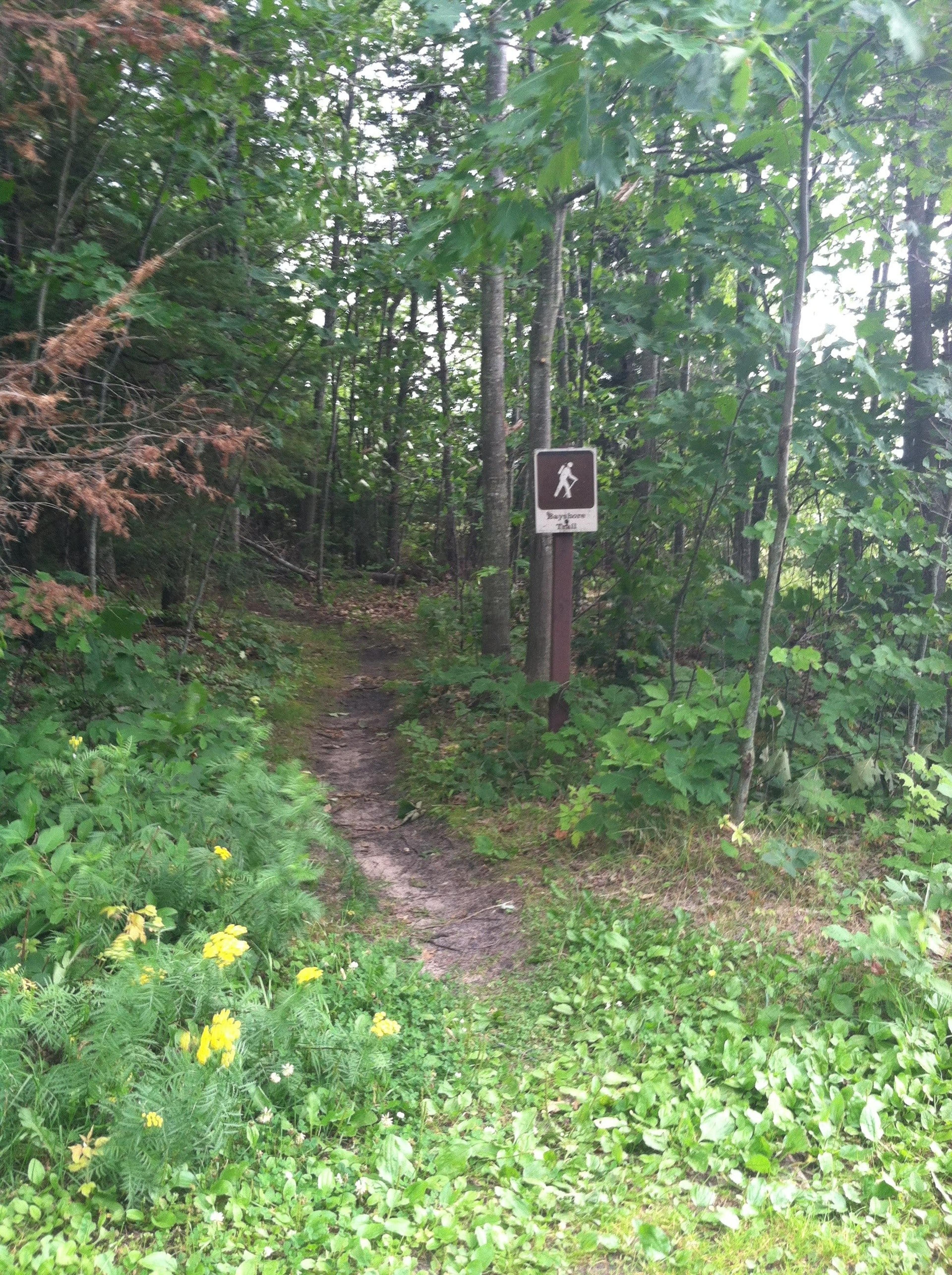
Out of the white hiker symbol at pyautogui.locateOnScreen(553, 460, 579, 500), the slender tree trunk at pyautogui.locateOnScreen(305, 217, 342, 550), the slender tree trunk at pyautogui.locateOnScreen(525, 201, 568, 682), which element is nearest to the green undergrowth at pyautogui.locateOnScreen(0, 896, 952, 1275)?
the white hiker symbol at pyautogui.locateOnScreen(553, 460, 579, 500)

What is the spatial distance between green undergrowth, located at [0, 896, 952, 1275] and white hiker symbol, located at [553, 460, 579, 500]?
125 inches

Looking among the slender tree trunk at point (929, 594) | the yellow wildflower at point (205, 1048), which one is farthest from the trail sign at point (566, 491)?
the yellow wildflower at point (205, 1048)

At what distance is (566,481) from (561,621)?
0.99m

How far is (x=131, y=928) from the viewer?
3508 millimetres

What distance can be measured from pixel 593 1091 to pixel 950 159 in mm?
5035

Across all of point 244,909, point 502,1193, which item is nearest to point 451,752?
point 244,909

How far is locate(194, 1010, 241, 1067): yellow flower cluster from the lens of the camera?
2914mm

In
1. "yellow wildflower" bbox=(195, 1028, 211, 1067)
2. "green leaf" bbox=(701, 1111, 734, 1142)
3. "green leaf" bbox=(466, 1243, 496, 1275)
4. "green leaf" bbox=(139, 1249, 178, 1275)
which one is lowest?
"green leaf" bbox=(466, 1243, 496, 1275)

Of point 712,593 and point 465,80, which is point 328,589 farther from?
point 712,593

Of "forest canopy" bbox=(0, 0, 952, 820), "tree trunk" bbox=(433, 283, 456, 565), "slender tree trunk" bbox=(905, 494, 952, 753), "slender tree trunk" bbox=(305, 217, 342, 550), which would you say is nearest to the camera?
"forest canopy" bbox=(0, 0, 952, 820)

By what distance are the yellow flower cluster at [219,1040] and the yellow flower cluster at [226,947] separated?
0.21m

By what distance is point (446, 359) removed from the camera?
17.9 metres

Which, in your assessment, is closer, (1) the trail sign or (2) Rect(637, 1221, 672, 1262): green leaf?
(2) Rect(637, 1221, 672, 1262): green leaf

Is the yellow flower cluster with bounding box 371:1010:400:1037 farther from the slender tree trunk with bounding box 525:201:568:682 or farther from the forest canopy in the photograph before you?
the slender tree trunk with bounding box 525:201:568:682
